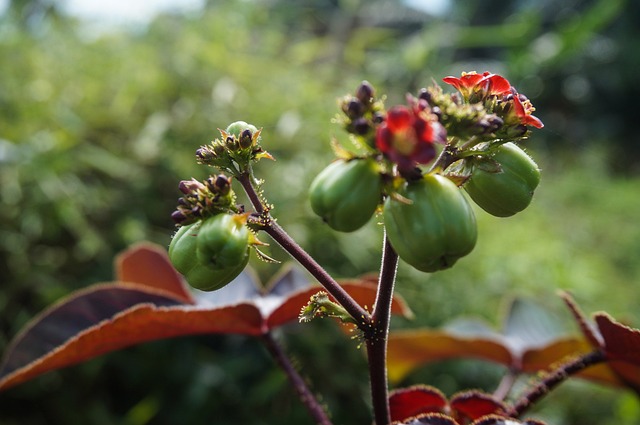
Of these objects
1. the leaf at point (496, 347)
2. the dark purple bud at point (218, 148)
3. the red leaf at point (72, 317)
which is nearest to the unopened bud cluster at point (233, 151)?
the dark purple bud at point (218, 148)

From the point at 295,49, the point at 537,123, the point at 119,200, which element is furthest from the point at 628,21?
the point at 537,123

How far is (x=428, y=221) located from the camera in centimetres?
33

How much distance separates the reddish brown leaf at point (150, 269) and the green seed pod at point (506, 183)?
0.38m

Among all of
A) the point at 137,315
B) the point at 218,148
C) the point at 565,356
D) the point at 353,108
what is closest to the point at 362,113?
the point at 353,108

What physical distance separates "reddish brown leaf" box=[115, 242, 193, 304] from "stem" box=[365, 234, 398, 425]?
0.30 meters

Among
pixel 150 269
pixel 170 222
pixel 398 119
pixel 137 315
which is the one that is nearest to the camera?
pixel 398 119

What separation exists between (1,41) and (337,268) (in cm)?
111

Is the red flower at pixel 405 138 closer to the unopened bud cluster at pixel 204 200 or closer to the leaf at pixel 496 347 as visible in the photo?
the unopened bud cluster at pixel 204 200

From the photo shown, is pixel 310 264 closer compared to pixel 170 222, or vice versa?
pixel 310 264

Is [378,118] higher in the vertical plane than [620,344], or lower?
higher

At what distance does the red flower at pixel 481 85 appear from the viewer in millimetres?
396

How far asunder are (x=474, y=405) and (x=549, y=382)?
0.07m

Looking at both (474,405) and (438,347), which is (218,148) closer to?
(474,405)

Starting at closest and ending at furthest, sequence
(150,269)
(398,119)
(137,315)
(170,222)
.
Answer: (398,119), (137,315), (150,269), (170,222)
